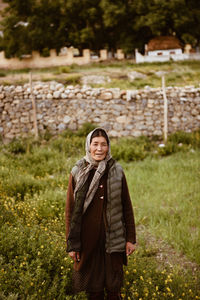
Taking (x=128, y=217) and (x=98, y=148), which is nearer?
(x=98, y=148)

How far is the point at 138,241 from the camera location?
14.3 feet

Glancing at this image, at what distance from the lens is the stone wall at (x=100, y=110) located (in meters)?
10.2

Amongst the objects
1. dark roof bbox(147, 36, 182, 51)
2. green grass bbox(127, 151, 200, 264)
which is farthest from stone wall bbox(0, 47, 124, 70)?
green grass bbox(127, 151, 200, 264)

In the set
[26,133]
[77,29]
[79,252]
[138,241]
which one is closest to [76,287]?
[79,252]

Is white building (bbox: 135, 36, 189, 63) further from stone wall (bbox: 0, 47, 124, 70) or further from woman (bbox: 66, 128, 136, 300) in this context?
woman (bbox: 66, 128, 136, 300)

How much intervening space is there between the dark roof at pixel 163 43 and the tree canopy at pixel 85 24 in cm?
58

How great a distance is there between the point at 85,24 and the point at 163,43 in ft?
24.1

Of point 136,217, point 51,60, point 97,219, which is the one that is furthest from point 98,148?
point 51,60

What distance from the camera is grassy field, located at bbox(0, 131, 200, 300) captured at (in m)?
2.79

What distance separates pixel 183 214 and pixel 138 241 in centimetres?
116

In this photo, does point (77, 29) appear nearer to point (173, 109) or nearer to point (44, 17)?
point (44, 17)

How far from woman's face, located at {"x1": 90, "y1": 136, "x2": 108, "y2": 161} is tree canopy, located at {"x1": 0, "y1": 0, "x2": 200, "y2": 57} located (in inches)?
829

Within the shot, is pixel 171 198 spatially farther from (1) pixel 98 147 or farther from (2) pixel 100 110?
(2) pixel 100 110

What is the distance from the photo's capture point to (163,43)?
2198 centimetres
